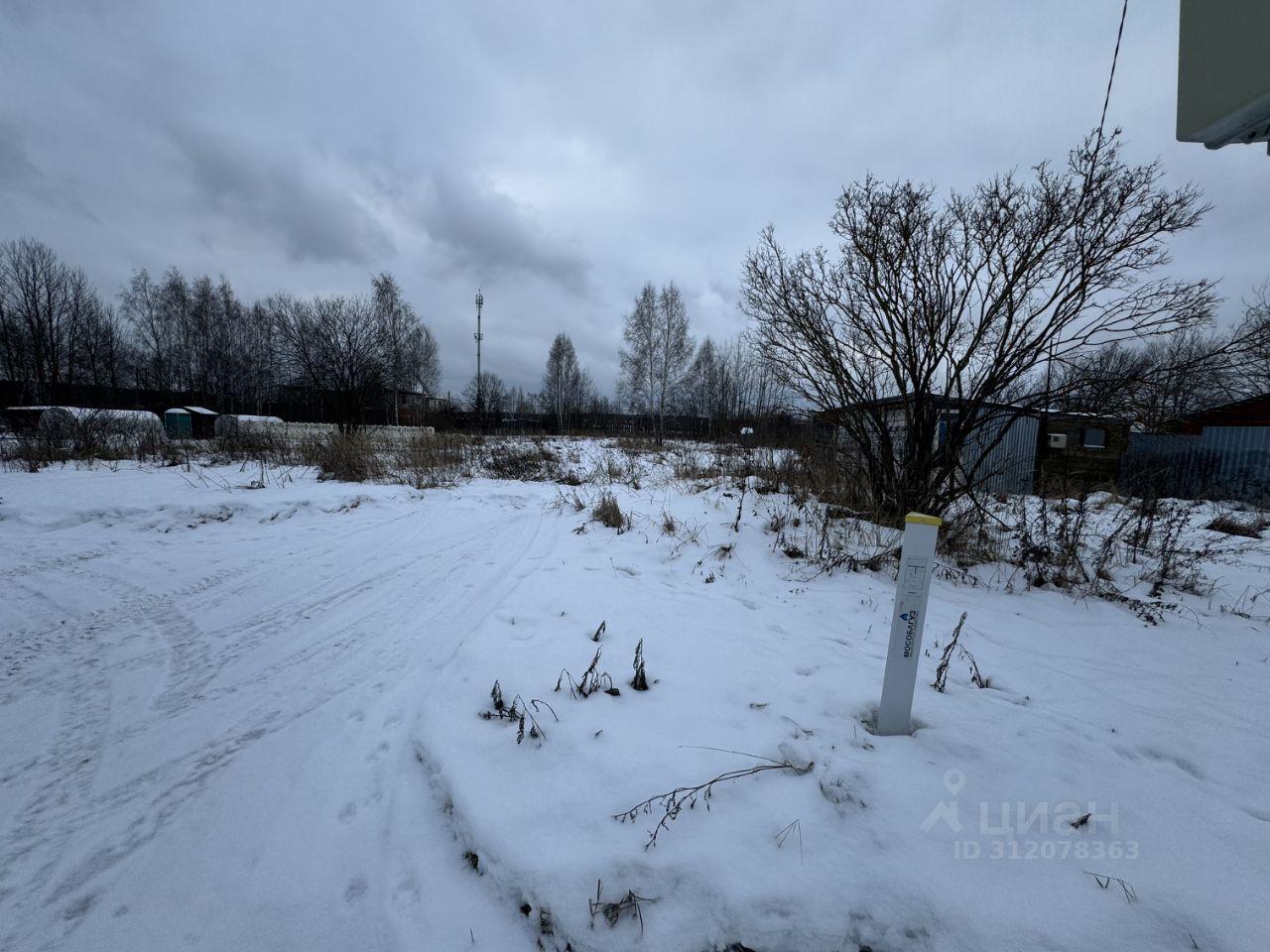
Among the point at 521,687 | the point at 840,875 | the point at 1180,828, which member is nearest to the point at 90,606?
the point at 521,687

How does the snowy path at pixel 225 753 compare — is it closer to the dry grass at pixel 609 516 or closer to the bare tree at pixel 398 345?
the dry grass at pixel 609 516

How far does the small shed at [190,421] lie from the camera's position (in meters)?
19.3

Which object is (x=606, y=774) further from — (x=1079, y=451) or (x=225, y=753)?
(x=1079, y=451)

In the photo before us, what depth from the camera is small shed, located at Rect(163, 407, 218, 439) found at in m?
19.3

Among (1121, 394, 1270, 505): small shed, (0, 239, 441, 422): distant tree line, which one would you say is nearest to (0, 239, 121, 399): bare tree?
(0, 239, 441, 422): distant tree line

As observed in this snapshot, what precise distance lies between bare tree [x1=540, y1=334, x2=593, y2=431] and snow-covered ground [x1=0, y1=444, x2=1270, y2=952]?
3643 cm

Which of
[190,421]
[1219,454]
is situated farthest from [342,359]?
[1219,454]

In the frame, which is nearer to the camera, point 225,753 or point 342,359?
point 225,753

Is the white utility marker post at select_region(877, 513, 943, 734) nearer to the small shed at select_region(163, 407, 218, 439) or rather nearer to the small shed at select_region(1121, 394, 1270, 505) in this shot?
the small shed at select_region(1121, 394, 1270, 505)

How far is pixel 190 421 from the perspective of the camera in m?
20.7

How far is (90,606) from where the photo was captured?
3.20 meters

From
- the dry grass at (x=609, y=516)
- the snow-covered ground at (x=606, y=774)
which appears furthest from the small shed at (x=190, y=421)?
the dry grass at (x=609, y=516)

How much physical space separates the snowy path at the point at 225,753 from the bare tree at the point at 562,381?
3564cm

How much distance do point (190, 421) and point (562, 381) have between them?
2518 centimetres
